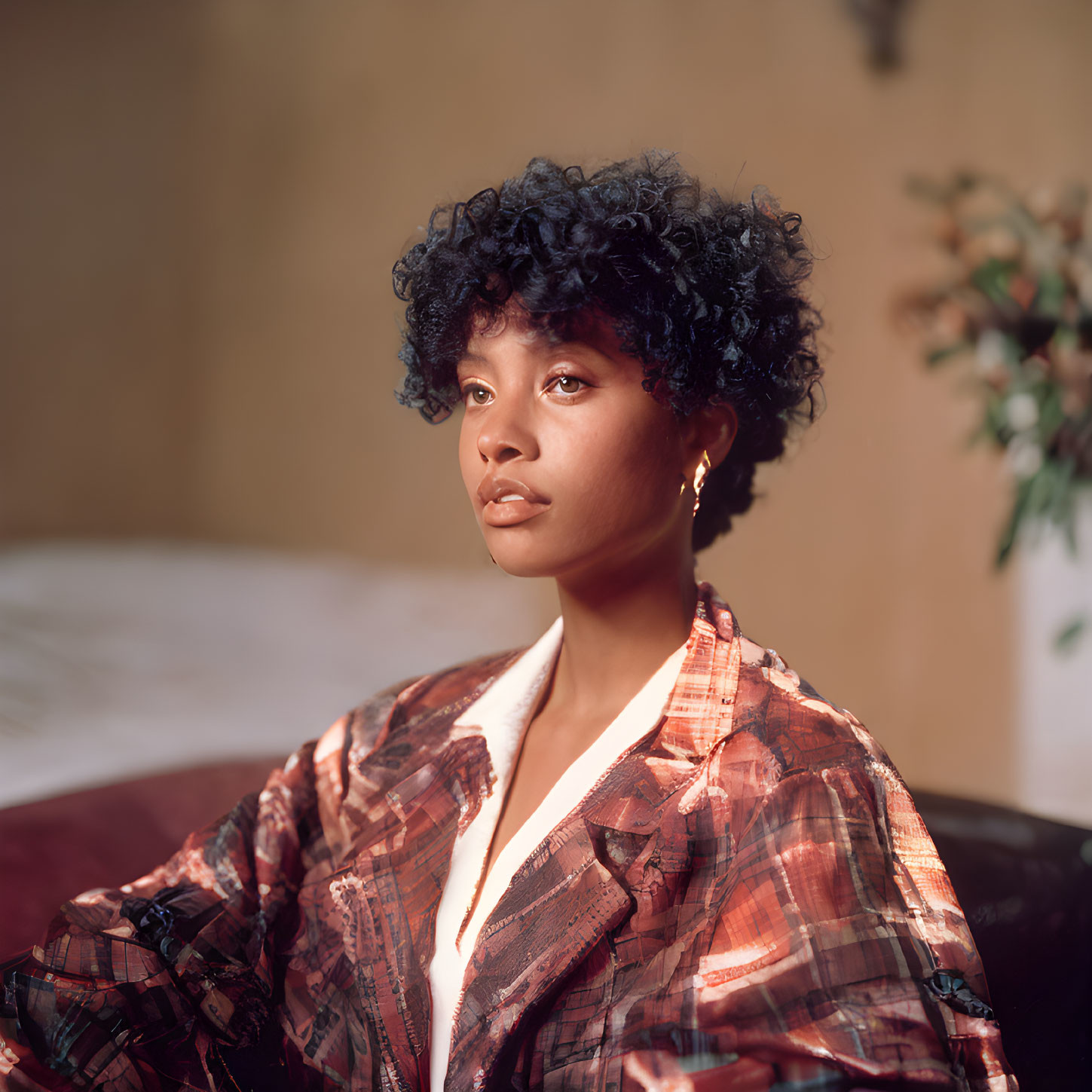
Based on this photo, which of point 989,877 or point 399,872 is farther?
point 989,877

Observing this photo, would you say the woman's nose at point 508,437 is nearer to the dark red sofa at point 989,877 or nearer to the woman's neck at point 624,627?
the woman's neck at point 624,627

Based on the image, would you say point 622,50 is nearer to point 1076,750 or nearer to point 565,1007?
point 1076,750

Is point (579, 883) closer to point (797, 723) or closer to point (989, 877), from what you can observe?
point (797, 723)

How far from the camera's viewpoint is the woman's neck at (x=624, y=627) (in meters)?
0.82

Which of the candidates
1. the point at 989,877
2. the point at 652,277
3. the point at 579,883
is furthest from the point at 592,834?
the point at 989,877

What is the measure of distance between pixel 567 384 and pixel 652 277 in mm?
96

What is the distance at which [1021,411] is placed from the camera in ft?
4.95

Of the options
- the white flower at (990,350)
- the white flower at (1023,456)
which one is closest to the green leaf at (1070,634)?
the white flower at (1023,456)

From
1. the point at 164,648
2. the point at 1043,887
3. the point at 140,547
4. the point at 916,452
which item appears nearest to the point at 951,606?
the point at 916,452

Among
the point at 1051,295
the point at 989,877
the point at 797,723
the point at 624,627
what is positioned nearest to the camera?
the point at 797,723

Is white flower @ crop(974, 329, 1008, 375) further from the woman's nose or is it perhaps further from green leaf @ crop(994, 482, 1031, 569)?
the woman's nose

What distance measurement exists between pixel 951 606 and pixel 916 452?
0.23 metres

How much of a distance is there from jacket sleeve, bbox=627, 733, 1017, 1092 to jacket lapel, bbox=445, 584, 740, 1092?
3.0 inches

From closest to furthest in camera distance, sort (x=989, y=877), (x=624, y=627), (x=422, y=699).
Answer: (x=624, y=627), (x=422, y=699), (x=989, y=877)
